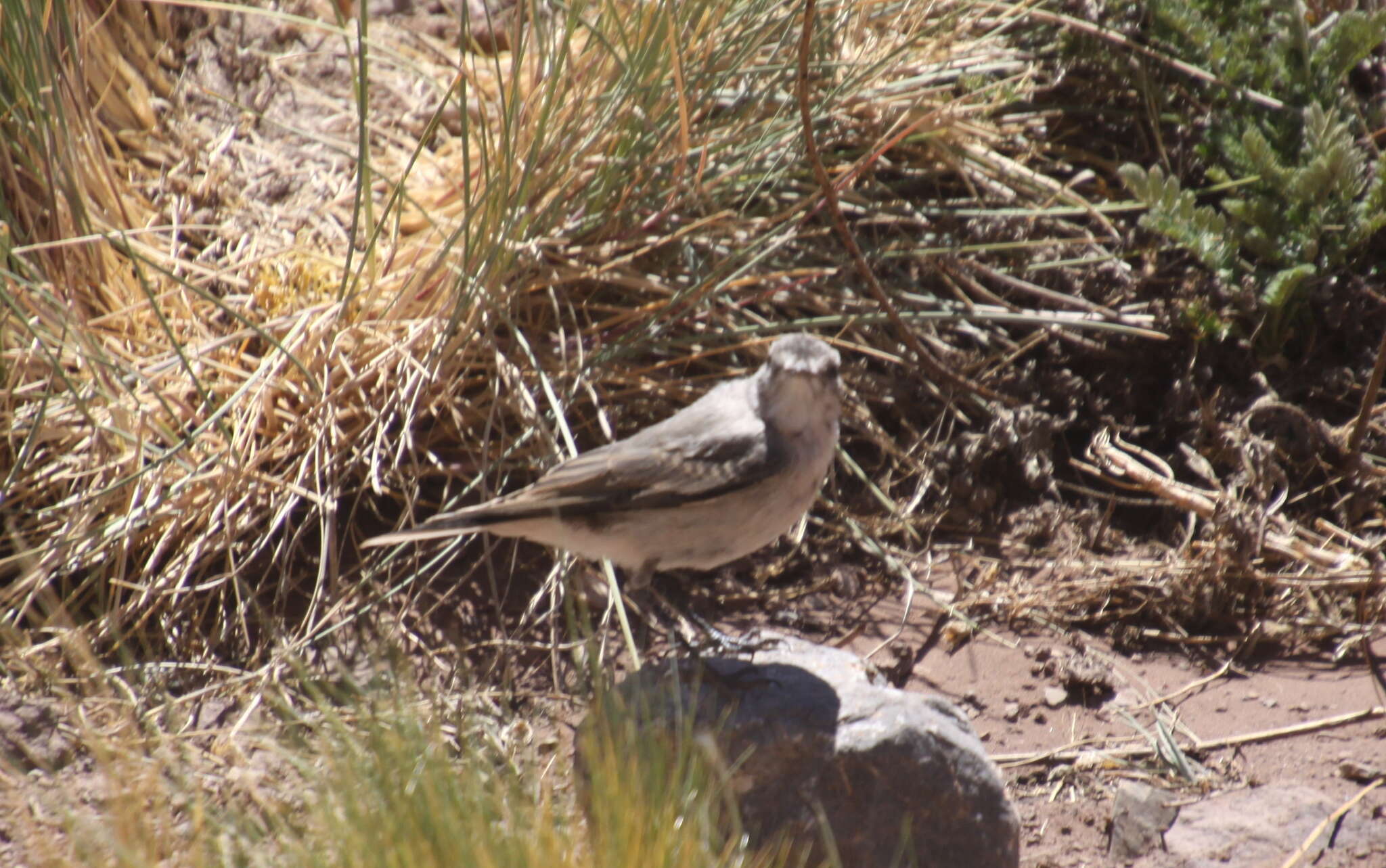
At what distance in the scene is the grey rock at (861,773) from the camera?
10.6 feet

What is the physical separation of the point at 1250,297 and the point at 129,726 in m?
4.21

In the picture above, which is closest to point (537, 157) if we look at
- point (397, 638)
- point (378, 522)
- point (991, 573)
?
point (378, 522)

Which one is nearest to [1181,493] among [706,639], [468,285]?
[706,639]

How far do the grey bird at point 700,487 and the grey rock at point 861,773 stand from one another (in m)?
0.47

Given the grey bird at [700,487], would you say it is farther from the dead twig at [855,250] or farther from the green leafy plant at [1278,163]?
the green leafy plant at [1278,163]

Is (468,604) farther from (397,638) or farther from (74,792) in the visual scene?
(74,792)

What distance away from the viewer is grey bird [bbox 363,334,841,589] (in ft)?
11.9

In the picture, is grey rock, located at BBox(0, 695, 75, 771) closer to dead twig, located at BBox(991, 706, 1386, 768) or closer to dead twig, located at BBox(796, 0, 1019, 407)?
dead twig, located at BBox(991, 706, 1386, 768)

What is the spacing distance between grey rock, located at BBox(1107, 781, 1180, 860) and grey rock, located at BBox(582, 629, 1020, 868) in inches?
13.7

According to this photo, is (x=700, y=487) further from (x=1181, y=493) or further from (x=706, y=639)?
(x=1181, y=493)

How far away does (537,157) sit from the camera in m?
4.34

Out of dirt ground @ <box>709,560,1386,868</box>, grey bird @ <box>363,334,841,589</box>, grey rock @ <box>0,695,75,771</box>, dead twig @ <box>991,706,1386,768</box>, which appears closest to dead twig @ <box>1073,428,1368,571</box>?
dirt ground @ <box>709,560,1386,868</box>

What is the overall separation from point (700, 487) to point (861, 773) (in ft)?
3.05

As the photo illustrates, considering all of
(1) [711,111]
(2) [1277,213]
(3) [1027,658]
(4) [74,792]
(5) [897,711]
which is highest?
(1) [711,111]
